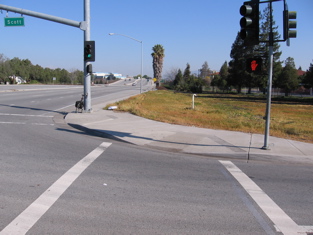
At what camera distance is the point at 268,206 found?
15.9 ft

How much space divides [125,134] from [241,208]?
6507 millimetres

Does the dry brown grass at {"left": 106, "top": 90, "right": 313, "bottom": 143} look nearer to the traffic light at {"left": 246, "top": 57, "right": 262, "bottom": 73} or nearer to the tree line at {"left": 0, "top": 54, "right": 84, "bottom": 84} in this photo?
the traffic light at {"left": 246, "top": 57, "right": 262, "bottom": 73}

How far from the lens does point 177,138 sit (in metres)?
10.2

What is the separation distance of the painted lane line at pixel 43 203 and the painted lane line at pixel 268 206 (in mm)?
3222

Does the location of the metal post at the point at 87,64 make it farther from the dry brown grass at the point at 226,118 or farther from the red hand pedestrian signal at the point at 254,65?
the red hand pedestrian signal at the point at 254,65

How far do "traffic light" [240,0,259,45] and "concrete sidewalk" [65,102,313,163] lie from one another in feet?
10.1

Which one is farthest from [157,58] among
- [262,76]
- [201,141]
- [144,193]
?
[144,193]

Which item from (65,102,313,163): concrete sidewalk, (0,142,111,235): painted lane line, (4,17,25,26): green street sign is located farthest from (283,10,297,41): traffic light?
(4,17,25,26): green street sign

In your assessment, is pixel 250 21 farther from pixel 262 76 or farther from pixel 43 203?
pixel 262 76

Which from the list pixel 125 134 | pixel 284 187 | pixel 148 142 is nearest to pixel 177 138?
pixel 148 142

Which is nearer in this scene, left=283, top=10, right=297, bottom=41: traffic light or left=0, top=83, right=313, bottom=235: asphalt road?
left=0, top=83, right=313, bottom=235: asphalt road

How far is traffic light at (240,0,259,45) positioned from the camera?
Answer: 27.2 ft

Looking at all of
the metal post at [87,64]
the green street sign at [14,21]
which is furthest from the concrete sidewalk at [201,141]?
A: the green street sign at [14,21]

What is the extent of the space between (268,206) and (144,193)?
2013 mm
